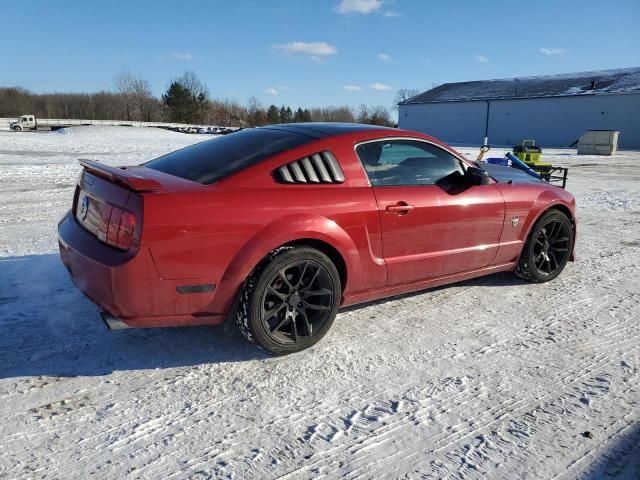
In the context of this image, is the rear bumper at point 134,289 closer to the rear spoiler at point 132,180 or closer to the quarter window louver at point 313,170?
the rear spoiler at point 132,180

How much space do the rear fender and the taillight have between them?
58cm

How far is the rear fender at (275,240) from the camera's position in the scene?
2928 millimetres

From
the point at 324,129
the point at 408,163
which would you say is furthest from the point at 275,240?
the point at 408,163

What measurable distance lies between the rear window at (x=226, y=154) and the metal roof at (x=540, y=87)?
164 ft

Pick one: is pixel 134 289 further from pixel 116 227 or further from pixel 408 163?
pixel 408 163

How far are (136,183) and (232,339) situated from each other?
4.20 ft

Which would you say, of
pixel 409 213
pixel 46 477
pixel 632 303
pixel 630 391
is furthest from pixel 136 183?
pixel 632 303

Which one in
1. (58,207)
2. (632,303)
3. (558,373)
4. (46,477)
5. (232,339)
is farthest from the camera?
(58,207)

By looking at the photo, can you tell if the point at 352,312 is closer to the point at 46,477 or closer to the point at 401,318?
the point at 401,318

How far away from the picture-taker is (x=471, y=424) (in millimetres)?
2551

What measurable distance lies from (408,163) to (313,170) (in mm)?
910

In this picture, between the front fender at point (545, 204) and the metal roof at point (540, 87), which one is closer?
the front fender at point (545, 204)

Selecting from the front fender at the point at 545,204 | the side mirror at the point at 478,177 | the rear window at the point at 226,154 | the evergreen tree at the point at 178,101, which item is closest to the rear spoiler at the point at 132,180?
the rear window at the point at 226,154

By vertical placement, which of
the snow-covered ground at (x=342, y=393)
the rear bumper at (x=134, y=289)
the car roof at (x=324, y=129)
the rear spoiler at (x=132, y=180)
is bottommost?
the snow-covered ground at (x=342, y=393)
